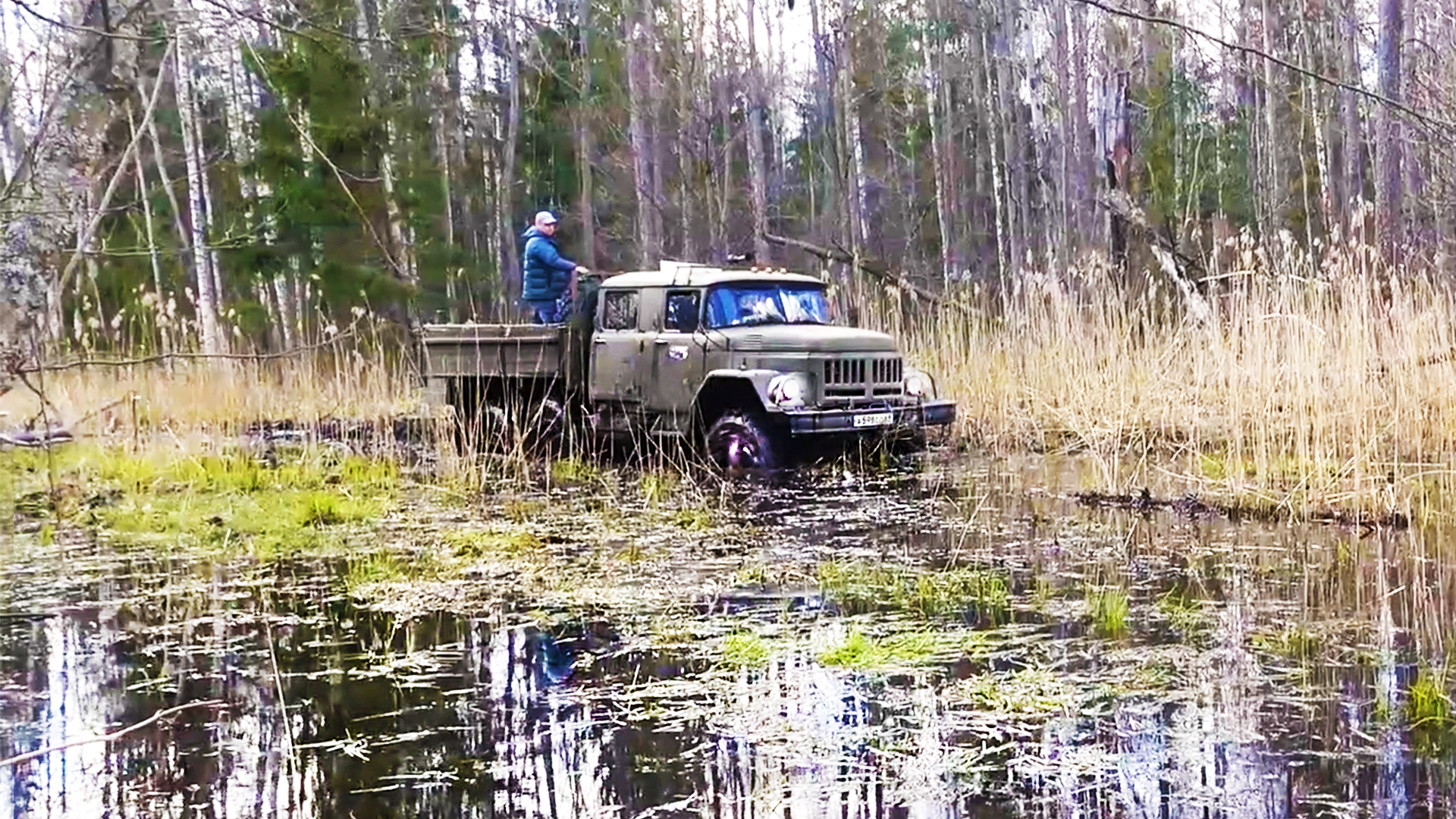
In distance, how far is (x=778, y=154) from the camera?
28719 millimetres

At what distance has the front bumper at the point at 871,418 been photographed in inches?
305

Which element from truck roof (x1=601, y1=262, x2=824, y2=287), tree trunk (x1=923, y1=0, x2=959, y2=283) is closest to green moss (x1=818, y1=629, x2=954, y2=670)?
truck roof (x1=601, y1=262, x2=824, y2=287)

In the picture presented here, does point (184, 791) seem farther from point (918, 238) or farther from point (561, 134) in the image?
point (918, 238)

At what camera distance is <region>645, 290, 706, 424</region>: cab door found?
836 centimetres

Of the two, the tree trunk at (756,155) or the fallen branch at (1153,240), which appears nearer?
the fallen branch at (1153,240)

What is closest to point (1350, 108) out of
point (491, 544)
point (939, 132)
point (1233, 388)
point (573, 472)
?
point (939, 132)

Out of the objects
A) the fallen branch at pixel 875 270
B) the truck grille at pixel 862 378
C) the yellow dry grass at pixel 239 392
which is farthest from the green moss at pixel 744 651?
the fallen branch at pixel 875 270

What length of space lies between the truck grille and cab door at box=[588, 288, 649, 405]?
141 centimetres

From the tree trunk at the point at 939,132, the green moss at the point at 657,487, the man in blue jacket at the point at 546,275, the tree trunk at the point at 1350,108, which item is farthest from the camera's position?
the tree trunk at the point at 939,132

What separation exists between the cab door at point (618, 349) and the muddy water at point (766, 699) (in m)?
3.84

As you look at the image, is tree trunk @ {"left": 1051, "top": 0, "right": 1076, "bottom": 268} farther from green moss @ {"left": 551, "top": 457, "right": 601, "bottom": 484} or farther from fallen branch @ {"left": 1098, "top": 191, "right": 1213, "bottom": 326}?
green moss @ {"left": 551, "top": 457, "right": 601, "bottom": 484}

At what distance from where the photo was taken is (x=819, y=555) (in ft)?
16.9

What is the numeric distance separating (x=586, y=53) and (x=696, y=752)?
19125mm

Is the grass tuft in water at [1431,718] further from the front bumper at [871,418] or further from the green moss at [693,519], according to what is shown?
the front bumper at [871,418]
